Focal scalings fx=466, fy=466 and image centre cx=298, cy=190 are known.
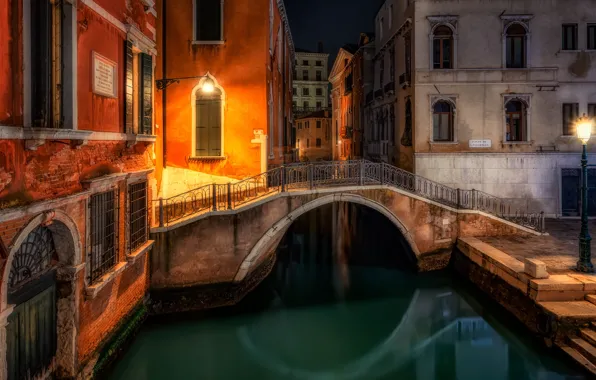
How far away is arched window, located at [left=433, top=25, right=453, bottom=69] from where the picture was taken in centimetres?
1897

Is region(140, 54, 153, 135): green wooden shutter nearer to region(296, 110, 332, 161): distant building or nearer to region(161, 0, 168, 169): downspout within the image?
region(161, 0, 168, 169): downspout

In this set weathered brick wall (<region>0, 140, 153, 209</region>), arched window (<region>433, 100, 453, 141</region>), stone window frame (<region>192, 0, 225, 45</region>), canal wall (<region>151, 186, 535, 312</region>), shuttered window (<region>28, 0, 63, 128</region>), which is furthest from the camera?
arched window (<region>433, 100, 453, 141</region>)

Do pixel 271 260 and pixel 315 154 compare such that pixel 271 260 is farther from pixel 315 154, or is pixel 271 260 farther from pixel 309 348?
pixel 315 154

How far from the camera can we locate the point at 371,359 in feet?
36.8

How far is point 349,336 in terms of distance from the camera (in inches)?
479

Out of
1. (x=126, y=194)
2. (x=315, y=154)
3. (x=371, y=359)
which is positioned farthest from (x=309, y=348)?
(x=315, y=154)

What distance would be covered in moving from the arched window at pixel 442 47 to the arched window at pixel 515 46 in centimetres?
228

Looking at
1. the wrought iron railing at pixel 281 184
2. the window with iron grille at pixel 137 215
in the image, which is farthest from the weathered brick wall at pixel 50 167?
the wrought iron railing at pixel 281 184

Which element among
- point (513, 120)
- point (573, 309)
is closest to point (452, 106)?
point (513, 120)

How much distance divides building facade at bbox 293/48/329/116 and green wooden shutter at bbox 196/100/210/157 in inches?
2062

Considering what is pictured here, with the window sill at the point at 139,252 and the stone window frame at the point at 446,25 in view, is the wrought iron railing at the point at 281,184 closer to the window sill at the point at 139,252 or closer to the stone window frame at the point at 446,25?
the window sill at the point at 139,252

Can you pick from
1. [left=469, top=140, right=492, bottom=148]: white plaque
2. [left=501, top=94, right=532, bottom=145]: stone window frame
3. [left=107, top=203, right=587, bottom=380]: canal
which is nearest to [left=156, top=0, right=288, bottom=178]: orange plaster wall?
[left=107, top=203, right=587, bottom=380]: canal

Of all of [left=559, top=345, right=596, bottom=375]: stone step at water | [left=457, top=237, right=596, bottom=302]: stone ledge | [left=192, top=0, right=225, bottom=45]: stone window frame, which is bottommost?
[left=559, top=345, right=596, bottom=375]: stone step at water

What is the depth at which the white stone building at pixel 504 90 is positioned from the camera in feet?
61.8
